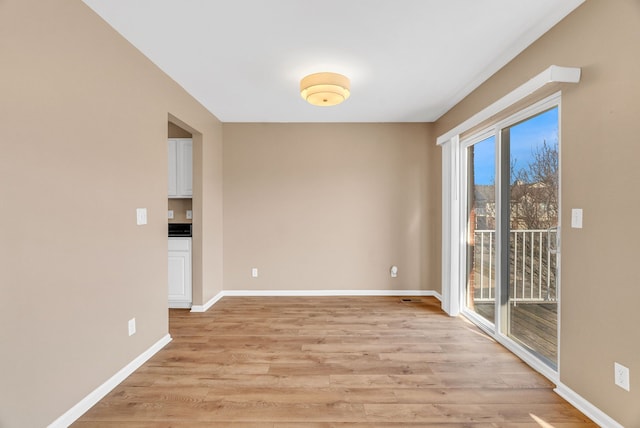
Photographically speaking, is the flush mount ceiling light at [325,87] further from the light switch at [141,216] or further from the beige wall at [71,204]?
the light switch at [141,216]

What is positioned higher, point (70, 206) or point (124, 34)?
point (124, 34)

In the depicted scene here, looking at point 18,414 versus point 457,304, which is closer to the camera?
point 18,414

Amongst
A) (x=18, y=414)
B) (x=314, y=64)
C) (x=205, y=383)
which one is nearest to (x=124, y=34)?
(x=314, y=64)

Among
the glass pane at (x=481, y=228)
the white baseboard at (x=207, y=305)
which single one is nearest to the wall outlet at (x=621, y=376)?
the glass pane at (x=481, y=228)

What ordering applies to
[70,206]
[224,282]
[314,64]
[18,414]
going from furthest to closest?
[224,282]
[314,64]
[70,206]
[18,414]

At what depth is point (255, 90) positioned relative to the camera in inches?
119

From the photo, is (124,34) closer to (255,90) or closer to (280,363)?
(255,90)

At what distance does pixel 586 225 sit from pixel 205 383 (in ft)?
9.02

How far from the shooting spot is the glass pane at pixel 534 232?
7.00ft

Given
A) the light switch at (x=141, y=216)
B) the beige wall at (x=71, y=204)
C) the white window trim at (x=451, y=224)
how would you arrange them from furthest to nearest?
the white window trim at (x=451, y=224)
the light switch at (x=141, y=216)
the beige wall at (x=71, y=204)

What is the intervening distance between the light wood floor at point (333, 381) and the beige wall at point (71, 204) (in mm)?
393

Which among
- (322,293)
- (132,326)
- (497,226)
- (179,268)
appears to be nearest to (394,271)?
(322,293)

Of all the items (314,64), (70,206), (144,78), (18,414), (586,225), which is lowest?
(18,414)

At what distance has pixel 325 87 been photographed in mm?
2541
